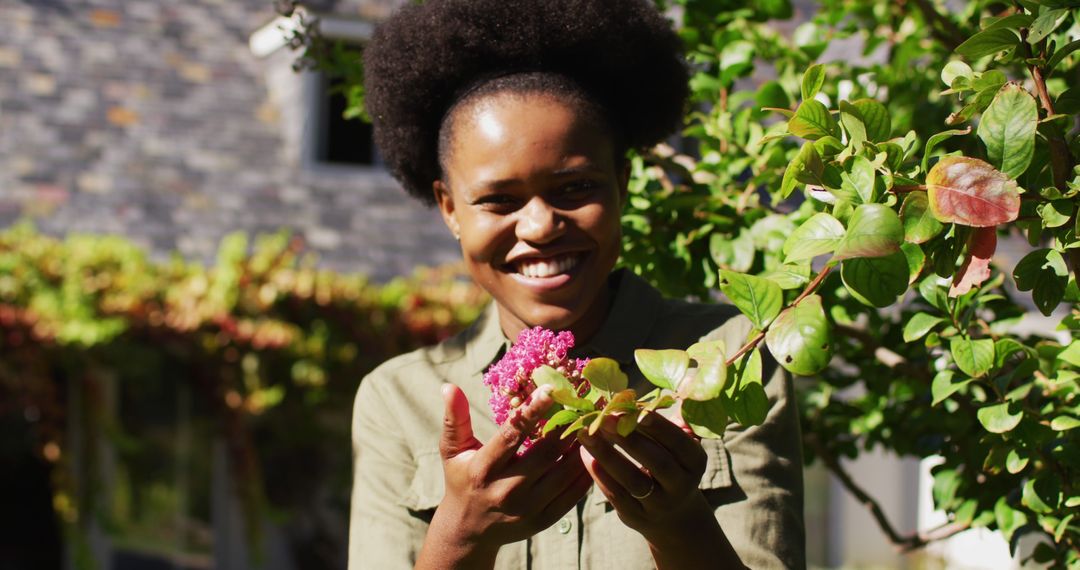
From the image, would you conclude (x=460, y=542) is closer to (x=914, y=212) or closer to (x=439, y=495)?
(x=439, y=495)

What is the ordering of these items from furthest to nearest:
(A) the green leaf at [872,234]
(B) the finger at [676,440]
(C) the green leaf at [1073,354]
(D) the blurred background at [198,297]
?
1. (D) the blurred background at [198,297]
2. (C) the green leaf at [1073,354]
3. (B) the finger at [676,440]
4. (A) the green leaf at [872,234]

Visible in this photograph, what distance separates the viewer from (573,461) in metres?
1.52

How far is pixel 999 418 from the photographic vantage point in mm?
1814

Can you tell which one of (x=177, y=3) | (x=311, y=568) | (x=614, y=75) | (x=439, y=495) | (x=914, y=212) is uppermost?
(x=177, y=3)

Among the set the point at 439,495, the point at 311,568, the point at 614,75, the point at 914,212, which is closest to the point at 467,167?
Result: the point at 614,75

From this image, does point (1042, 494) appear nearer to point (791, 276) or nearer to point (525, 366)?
point (791, 276)

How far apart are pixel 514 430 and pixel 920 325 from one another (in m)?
0.78

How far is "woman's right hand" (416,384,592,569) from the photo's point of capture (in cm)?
148

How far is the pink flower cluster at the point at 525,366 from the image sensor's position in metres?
1.39

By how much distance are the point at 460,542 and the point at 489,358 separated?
497mm

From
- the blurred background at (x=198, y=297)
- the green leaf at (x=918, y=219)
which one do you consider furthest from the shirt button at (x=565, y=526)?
the blurred background at (x=198, y=297)

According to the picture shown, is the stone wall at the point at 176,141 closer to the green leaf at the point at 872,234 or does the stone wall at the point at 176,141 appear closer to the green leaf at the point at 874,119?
the green leaf at the point at 874,119

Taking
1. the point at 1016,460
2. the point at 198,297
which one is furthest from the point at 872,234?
the point at 198,297

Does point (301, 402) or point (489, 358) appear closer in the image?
point (489, 358)
